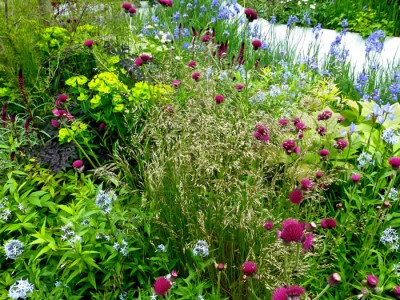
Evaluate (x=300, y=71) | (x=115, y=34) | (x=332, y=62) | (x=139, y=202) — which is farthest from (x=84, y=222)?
(x=332, y=62)

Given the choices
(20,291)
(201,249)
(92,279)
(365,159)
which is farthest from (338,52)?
(20,291)

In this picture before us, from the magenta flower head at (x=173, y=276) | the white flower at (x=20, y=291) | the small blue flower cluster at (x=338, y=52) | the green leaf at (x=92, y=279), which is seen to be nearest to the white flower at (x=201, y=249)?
the magenta flower head at (x=173, y=276)

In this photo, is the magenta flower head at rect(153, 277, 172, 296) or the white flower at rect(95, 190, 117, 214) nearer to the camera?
the magenta flower head at rect(153, 277, 172, 296)

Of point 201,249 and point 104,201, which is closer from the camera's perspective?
point 201,249

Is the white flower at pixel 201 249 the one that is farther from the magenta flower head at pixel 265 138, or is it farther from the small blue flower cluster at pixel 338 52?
the small blue flower cluster at pixel 338 52

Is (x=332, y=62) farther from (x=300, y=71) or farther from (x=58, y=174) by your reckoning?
(x=58, y=174)

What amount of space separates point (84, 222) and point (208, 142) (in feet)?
2.48

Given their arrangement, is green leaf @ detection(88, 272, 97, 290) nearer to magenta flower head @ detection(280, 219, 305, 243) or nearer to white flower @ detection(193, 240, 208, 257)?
white flower @ detection(193, 240, 208, 257)

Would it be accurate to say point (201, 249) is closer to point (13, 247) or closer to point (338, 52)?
point (13, 247)

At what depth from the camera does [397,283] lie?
208cm

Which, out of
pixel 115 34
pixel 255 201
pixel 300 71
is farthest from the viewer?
pixel 115 34

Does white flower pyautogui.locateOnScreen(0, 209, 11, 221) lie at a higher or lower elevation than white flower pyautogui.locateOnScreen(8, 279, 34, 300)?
higher

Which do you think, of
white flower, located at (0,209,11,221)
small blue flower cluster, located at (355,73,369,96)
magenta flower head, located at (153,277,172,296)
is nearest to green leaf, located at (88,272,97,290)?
white flower, located at (0,209,11,221)

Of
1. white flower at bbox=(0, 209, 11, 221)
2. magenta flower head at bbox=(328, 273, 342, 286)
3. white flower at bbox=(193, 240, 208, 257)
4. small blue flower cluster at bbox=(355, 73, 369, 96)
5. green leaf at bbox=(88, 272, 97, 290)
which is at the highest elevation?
magenta flower head at bbox=(328, 273, 342, 286)
